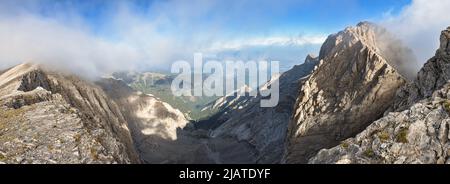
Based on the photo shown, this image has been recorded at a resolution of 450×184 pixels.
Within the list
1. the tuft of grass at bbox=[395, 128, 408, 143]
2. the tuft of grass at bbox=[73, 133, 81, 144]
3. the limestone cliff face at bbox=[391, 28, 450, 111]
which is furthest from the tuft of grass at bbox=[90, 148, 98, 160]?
the limestone cliff face at bbox=[391, 28, 450, 111]

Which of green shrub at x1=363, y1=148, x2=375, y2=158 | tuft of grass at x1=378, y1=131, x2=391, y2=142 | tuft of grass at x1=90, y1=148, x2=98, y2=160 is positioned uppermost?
tuft of grass at x1=378, y1=131, x2=391, y2=142

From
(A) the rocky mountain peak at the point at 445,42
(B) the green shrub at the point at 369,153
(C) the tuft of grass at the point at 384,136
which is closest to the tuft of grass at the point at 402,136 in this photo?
(C) the tuft of grass at the point at 384,136

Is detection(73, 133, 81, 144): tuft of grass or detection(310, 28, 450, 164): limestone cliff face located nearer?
detection(310, 28, 450, 164): limestone cliff face

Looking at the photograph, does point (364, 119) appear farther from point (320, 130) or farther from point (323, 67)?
point (323, 67)

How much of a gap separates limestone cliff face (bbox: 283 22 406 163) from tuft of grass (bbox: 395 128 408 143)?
75233mm

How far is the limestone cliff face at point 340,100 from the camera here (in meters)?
128

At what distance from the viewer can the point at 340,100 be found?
143 meters

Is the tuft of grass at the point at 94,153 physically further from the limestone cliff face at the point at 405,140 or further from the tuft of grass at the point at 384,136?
the tuft of grass at the point at 384,136

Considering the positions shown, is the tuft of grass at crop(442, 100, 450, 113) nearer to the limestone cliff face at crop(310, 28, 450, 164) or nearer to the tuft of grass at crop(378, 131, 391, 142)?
the limestone cliff face at crop(310, 28, 450, 164)

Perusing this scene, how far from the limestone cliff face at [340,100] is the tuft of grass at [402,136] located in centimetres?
7523

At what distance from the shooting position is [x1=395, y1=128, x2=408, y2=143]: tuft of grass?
1668 inches

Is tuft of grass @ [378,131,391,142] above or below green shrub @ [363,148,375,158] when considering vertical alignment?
above

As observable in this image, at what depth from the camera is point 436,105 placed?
158 ft
